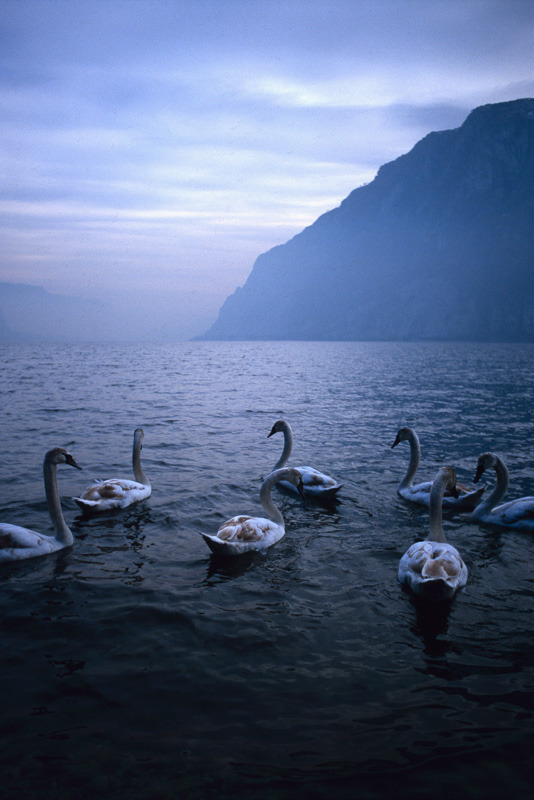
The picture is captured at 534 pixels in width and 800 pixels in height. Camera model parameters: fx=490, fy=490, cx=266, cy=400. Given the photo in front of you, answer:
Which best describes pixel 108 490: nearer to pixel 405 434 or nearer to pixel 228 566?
pixel 228 566

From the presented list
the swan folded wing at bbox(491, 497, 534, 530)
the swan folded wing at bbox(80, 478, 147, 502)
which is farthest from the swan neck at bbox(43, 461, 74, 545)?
the swan folded wing at bbox(491, 497, 534, 530)

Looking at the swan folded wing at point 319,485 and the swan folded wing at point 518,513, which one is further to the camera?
the swan folded wing at point 319,485

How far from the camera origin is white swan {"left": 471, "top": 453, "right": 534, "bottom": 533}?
9117 mm

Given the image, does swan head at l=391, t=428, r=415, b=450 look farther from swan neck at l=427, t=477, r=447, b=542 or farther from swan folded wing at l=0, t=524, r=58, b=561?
swan folded wing at l=0, t=524, r=58, b=561

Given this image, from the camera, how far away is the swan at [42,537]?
7.31 meters

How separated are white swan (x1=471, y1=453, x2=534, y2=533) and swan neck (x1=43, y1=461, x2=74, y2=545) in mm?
Answer: 7311

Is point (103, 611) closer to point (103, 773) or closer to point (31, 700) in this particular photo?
point (31, 700)

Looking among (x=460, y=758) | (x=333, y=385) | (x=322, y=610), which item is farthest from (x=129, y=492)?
(x=333, y=385)

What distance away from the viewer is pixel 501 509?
9.50 meters

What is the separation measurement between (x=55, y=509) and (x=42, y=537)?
522 mm

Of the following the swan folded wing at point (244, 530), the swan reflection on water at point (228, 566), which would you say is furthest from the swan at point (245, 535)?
the swan reflection on water at point (228, 566)

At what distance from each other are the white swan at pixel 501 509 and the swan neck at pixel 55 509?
24.0 ft

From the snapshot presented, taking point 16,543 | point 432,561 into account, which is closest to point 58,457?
point 16,543

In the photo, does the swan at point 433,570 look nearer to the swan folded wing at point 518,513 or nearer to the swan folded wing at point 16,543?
the swan folded wing at point 518,513
